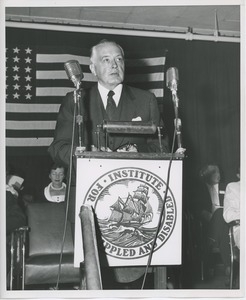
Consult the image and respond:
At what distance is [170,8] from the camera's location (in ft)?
14.0

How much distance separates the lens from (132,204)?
1.75m

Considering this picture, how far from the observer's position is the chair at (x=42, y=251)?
8.18 ft

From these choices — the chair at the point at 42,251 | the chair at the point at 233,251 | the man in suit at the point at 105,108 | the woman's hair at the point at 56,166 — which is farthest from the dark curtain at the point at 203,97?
the man in suit at the point at 105,108

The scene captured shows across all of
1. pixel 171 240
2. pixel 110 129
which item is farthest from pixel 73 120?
pixel 171 240

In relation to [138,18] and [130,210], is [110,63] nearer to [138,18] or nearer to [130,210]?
[130,210]

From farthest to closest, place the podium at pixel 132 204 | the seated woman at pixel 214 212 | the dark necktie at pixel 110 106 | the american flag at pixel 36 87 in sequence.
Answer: the american flag at pixel 36 87 → the seated woman at pixel 214 212 → the dark necktie at pixel 110 106 → the podium at pixel 132 204

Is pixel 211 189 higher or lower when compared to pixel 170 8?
lower

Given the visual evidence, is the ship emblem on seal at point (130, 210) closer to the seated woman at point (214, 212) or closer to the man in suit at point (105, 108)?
the man in suit at point (105, 108)

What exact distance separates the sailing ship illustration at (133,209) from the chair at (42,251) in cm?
76

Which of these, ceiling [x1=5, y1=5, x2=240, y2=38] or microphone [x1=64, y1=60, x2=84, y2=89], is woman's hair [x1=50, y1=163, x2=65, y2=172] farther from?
microphone [x1=64, y1=60, x2=84, y2=89]

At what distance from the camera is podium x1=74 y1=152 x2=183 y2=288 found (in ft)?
5.65

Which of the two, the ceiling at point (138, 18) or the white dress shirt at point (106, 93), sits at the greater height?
the ceiling at point (138, 18)

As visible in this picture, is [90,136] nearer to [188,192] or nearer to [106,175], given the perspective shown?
[106,175]

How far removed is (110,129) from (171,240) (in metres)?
0.53
